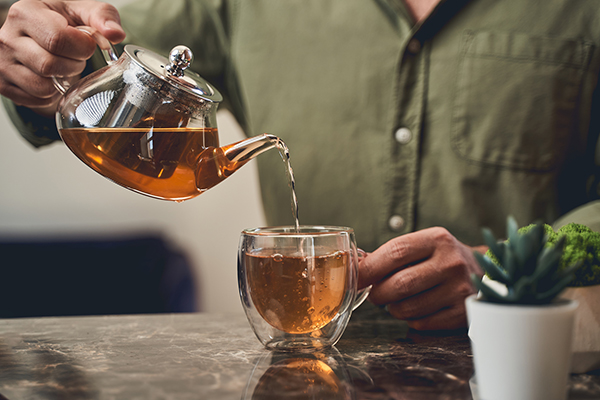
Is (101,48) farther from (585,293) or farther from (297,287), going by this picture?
(585,293)

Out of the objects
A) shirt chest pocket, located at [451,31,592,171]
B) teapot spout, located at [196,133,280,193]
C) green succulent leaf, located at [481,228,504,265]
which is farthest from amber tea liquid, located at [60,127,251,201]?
shirt chest pocket, located at [451,31,592,171]

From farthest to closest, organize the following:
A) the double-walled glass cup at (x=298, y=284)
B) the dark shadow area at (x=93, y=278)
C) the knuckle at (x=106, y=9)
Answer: the dark shadow area at (x=93, y=278) < the knuckle at (x=106, y=9) < the double-walled glass cup at (x=298, y=284)

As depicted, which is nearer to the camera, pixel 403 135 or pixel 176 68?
pixel 176 68

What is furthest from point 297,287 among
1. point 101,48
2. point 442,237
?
point 101,48

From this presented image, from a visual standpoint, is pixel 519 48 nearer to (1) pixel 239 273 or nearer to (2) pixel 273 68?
(2) pixel 273 68

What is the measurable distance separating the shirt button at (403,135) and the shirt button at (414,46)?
182mm

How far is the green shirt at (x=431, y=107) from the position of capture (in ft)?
3.99

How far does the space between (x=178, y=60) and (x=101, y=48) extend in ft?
0.62

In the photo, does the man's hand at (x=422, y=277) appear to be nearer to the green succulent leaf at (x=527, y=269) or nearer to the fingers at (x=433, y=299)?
the fingers at (x=433, y=299)

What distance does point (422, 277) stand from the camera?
0.79 meters

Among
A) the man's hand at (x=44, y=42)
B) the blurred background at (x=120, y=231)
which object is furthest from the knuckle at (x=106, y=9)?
the blurred background at (x=120, y=231)

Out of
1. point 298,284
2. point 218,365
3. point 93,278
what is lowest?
point 93,278

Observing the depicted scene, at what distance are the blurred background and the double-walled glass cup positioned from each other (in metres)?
1.68

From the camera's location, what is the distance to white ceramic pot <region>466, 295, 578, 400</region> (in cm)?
48
